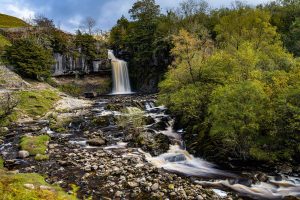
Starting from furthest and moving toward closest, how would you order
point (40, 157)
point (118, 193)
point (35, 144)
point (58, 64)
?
point (58, 64) → point (35, 144) → point (40, 157) → point (118, 193)

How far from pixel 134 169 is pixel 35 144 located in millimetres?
10398

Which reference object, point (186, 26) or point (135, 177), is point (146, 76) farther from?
point (135, 177)

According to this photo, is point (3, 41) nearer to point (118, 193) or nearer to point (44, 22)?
point (44, 22)

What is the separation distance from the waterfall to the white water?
48.6 metres

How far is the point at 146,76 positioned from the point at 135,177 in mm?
55749

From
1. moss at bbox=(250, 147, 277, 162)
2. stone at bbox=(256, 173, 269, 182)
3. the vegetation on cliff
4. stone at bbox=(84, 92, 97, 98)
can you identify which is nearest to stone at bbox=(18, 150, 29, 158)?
the vegetation on cliff

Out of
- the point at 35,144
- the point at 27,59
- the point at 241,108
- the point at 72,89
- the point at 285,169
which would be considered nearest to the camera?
the point at 285,169

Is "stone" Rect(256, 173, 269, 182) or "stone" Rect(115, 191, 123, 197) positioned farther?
"stone" Rect(256, 173, 269, 182)

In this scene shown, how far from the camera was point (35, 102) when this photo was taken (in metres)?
42.8

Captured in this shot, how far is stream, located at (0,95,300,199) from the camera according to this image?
17219mm

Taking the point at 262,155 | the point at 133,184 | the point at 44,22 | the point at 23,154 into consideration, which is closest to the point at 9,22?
the point at 44,22

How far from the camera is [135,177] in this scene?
1892cm

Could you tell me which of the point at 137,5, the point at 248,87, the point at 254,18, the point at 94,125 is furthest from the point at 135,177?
the point at 137,5

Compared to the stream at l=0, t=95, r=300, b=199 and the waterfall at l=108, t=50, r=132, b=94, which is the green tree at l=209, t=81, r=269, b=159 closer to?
the stream at l=0, t=95, r=300, b=199
